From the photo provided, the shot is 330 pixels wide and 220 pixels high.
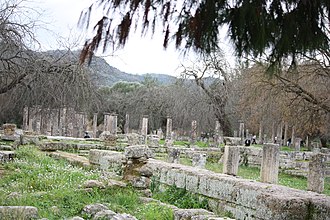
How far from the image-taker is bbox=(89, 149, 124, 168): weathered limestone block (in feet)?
44.7

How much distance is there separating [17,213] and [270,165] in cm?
965

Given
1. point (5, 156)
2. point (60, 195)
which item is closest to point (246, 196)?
point (60, 195)

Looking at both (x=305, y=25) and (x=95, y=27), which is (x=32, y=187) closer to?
(x=95, y=27)

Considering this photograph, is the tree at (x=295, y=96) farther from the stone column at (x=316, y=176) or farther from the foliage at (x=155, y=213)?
the foliage at (x=155, y=213)

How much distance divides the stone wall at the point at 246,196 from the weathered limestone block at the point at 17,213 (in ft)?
11.4

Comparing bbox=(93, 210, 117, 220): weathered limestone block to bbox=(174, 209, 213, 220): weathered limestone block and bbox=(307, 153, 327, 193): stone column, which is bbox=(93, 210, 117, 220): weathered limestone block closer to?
bbox=(174, 209, 213, 220): weathered limestone block

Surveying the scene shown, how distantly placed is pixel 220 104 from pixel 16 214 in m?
25.4

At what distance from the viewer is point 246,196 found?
8062mm

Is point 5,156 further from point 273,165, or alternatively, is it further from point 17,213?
point 273,165

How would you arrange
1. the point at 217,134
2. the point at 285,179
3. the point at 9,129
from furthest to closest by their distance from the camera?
the point at 217,134
the point at 9,129
the point at 285,179

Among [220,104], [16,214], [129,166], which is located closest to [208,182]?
[129,166]

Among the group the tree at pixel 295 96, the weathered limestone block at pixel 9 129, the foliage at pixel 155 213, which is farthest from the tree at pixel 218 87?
the foliage at pixel 155 213

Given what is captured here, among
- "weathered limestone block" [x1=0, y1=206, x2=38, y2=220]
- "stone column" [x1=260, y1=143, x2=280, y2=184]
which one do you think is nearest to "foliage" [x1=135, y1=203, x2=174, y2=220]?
"weathered limestone block" [x1=0, y1=206, x2=38, y2=220]

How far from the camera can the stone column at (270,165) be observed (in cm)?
1392
